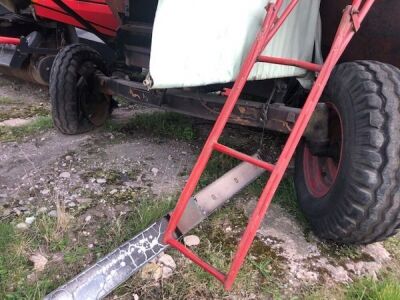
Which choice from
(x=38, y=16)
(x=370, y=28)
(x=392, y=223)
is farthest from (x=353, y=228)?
(x=38, y=16)

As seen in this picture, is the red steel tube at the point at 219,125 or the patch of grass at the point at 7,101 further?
the patch of grass at the point at 7,101

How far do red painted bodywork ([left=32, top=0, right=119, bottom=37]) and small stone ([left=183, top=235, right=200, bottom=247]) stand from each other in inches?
85.0

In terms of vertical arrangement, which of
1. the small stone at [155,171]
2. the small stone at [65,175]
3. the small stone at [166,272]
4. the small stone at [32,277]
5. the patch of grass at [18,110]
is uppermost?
the small stone at [166,272]

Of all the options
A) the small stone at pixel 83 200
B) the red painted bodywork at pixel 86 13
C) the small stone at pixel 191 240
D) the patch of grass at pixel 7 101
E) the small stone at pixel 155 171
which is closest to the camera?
the small stone at pixel 191 240

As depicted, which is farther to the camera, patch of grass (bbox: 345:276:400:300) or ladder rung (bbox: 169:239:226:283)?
patch of grass (bbox: 345:276:400:300)

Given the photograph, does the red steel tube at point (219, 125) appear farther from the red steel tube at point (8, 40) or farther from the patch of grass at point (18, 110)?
the patch of grass at point (18, 110)

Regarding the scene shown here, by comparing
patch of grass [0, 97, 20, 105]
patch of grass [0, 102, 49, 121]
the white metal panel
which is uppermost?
the white metal panel

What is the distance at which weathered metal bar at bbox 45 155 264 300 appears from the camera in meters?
1.96

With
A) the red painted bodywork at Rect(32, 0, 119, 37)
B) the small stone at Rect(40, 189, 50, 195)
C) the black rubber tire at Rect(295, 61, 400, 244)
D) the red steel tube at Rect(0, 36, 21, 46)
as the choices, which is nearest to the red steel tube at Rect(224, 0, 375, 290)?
the black rubber tire at Rect(295, 61, 400, 244)

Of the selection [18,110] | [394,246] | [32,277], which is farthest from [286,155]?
[18,110]

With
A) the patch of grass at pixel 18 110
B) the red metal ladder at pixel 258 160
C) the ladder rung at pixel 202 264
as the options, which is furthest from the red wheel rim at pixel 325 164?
the patch of grass at pixel 18 110

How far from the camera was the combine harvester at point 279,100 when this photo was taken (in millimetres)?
2105

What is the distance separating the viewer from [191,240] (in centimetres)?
249

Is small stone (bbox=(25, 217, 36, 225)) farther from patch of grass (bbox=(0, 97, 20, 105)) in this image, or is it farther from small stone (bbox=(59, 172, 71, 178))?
patch of grass (bbox=(0, 97, 20, 105))
